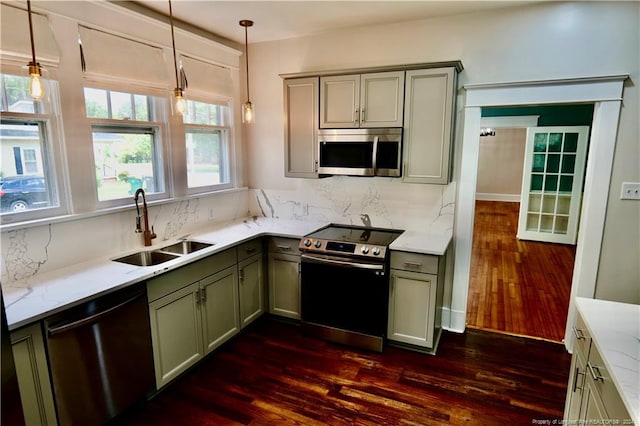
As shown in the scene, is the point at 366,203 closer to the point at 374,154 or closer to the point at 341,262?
the point at 374,154

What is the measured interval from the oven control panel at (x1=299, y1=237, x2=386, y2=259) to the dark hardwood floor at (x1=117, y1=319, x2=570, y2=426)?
31.6 inches

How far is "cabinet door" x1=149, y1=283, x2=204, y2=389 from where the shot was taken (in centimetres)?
233

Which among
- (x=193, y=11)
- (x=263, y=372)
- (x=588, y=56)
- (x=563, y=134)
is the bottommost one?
(x=263, y=372)

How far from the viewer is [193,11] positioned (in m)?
2.83

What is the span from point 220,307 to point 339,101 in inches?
75.8

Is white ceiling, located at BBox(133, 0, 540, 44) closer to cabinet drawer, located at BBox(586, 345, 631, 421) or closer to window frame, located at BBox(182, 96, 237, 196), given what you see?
window frame, located at BBox(182, 96, 237, 196)

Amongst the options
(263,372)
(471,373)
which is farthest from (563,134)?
(263,372)

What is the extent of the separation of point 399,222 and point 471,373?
4.37 feet

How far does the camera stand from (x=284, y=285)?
3.32m

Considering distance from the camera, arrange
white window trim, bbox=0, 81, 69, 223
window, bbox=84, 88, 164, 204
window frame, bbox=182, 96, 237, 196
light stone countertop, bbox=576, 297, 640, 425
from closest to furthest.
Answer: light stone countertop, bbox=576, 297, 640, 425, white window trim, bbox=0, 81, 69, 223, window, bbox=84, 88, 164, 204, window frame, bbox=182, 96, 237, 196

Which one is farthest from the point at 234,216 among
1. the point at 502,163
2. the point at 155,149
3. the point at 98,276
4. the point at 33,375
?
the point at 502,163

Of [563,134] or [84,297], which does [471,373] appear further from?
[563,134]

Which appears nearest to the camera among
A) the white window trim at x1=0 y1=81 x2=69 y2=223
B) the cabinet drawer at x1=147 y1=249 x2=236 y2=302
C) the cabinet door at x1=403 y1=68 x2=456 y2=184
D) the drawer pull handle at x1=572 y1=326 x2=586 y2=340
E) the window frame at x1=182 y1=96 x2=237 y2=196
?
the drawer pull handle at x1=572 y1=326 x2=586 y2=340

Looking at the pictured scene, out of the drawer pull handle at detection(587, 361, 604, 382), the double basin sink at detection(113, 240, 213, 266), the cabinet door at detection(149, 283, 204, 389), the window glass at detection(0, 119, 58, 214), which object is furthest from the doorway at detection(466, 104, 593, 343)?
the window glass at detection(0, 119, 58, 214)
